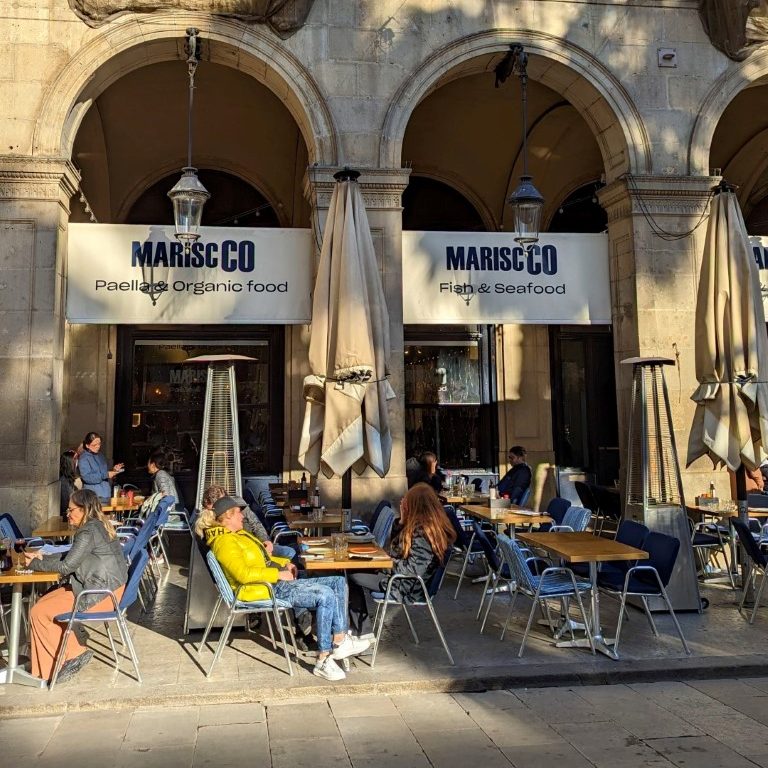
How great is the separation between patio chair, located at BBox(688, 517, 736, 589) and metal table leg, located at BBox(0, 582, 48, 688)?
653 centimetres

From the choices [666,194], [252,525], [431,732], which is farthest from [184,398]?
[431,732]

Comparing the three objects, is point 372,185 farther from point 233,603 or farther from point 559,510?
point 233,603

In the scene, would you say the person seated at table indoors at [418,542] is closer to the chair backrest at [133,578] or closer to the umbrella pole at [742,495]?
the chair backrest at [133,578]

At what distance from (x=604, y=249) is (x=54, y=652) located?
26.7ft

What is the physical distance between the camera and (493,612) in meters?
7.18

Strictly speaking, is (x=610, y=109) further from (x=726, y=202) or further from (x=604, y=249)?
(x=726, y=202)

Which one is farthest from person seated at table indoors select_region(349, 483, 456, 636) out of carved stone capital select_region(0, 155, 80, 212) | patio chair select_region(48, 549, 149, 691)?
→ carved stone capital select_region(0, 155, 80, 212)

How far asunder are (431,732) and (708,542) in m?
5.17

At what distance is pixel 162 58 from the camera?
9.78 meters

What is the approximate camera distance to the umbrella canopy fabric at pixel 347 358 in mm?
6969

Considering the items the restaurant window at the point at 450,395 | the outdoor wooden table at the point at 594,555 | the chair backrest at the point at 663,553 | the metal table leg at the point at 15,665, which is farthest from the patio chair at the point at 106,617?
the restaurant window at the point at 450,395

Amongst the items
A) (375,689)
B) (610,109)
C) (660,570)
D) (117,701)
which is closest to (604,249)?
(610,109)

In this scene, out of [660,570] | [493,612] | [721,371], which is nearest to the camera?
[660,570]

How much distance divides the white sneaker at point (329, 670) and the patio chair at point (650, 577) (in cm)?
216
